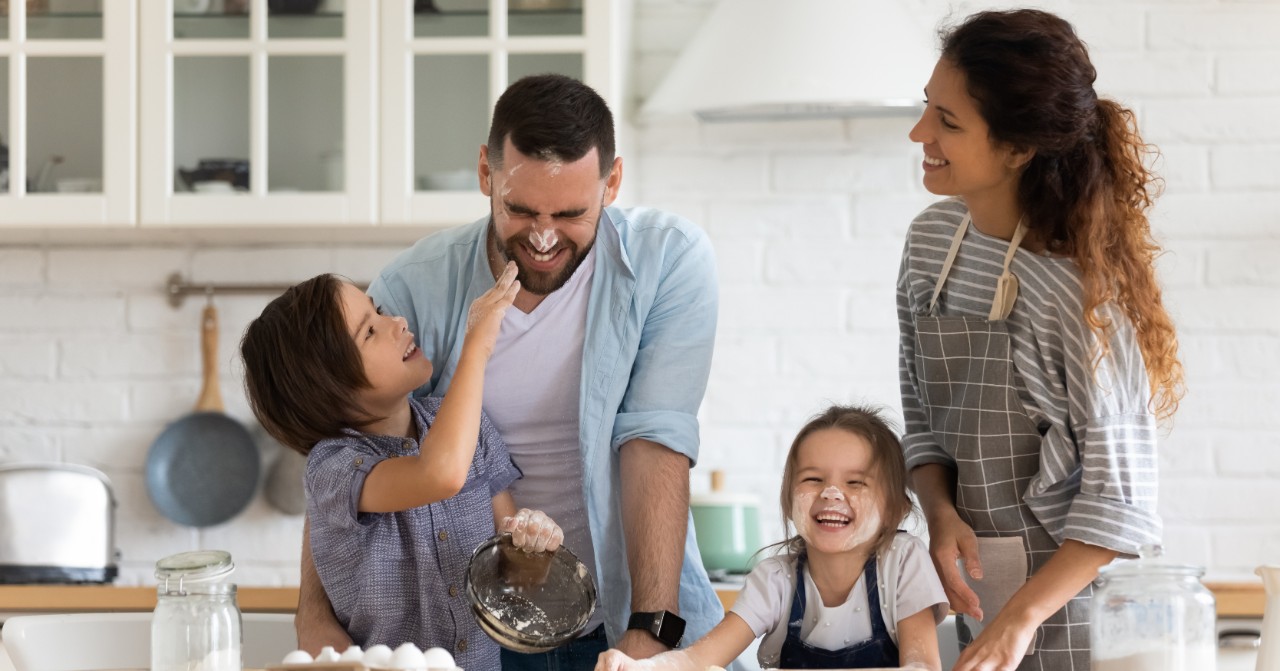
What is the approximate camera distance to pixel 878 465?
164 cm

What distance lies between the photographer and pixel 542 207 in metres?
1.76

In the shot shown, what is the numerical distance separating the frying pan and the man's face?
1482 mm

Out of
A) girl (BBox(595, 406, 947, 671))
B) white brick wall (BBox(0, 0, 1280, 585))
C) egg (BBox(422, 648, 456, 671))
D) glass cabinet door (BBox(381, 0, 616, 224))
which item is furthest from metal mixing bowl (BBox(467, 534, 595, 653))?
white brick wall (BBox(0, 0, 1280, 585))

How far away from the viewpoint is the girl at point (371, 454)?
165 centimetres

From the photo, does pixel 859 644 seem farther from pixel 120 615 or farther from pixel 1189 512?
pixel 1189 512

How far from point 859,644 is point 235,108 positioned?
187 centimetres

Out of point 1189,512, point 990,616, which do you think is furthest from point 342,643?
point 1189,512

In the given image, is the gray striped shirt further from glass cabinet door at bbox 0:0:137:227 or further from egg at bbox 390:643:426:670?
glass cabinet door at bbox 0:0:137:227

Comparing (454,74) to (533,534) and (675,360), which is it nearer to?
(675,360)

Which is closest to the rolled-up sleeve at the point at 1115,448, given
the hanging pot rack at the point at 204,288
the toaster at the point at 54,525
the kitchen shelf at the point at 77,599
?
the kitchen shelf at the point at 77,599

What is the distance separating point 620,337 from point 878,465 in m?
0.40

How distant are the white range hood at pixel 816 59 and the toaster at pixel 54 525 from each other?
146cm

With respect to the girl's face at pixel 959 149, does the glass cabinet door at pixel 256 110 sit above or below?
above

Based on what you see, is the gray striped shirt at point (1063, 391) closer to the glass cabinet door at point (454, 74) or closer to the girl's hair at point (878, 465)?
the girl's hair at point (878, 465)
